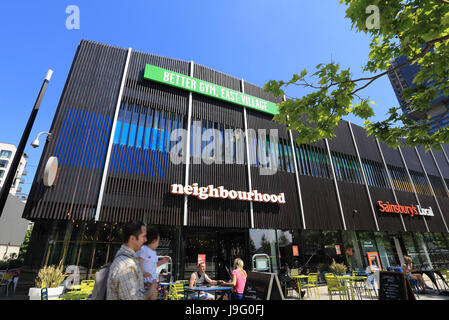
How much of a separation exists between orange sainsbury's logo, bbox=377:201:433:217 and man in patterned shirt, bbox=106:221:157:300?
18.5 meters

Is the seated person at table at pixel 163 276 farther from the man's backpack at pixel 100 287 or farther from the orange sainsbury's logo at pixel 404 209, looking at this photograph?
the orange sainsbury's logo at pixel 404 209

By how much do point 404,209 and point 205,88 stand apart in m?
17.7

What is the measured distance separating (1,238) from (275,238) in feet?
145

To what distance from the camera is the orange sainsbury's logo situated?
16.3 m

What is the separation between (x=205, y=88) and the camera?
42.3 feet

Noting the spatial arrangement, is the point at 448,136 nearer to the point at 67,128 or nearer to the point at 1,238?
the point at 67,128

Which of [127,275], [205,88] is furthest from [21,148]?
[205,88]

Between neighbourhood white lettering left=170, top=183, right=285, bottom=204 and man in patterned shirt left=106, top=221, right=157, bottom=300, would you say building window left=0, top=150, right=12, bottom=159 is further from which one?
man in patterned shirt left=106, top=221, right=157, bottom=300

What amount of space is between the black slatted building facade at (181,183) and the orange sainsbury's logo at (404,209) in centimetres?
40

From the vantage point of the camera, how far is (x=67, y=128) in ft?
31.0

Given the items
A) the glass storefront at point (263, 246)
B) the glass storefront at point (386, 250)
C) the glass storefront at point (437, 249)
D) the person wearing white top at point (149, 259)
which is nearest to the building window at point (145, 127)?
the glass storefront at point (263, 246)

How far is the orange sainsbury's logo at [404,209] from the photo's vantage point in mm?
16319

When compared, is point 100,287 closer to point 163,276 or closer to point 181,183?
point 163,276

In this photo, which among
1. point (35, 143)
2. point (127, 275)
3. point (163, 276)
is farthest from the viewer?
point (163, 276)
